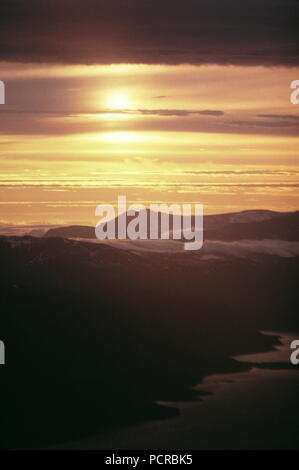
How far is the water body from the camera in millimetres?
72000

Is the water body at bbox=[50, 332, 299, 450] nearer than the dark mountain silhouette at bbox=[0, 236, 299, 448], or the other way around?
the water body at bbox=[50, 332, 299, 450]

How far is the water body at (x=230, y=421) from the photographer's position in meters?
72.0

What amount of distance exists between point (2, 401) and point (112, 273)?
157 feet

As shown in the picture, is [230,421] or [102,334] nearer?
[230,421]

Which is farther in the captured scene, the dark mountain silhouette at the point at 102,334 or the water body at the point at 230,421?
the dark mountain silhouette at the point at 102,334

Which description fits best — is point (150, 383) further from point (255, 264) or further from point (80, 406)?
point (255, 264)

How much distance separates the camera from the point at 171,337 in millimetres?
105000

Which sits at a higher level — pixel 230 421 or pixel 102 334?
pixel 102 334

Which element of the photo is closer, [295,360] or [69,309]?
[69,309]

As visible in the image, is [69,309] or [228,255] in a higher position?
[228,255]

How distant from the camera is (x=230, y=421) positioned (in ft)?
264
